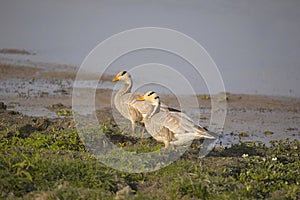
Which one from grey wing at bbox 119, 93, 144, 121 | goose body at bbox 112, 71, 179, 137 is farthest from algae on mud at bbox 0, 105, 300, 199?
grey wing at bbox 119, 93, 144, 121

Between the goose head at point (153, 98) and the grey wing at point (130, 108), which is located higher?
the goose head at point (153, 98)

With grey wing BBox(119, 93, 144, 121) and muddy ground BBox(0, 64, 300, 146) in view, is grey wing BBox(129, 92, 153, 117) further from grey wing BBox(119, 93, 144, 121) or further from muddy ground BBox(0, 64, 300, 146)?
muddy ground BBox(0, 64, 300, 146)

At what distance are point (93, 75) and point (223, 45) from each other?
6.20m

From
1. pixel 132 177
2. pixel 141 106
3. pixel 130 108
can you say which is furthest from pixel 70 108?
pixel 132 177

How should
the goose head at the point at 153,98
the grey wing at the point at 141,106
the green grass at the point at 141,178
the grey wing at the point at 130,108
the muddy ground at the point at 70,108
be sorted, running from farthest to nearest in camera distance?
the muddy ground at the point at 70,108
the grey wing at the point at 130,108
the grey wing at the point at 141,106
the goose head at the point at 153,98
the green grass at the point at 141,178

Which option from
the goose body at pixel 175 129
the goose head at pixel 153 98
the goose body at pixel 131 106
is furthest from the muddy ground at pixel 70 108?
the goose body at pixel 175 129

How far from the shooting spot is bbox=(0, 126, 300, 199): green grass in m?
5.21

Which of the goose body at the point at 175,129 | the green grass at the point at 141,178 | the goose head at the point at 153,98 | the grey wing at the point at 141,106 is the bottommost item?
the green grass at the point at 141,178

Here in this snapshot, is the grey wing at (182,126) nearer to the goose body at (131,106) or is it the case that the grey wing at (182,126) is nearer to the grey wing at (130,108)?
the goose body at (131,106)

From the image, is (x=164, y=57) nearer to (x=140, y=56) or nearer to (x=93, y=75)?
(x=140, y=56)

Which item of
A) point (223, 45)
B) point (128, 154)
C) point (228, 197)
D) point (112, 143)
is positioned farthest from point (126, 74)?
point (223, 45)

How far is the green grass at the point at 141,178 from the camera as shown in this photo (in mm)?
5215

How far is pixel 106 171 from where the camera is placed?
572 cm

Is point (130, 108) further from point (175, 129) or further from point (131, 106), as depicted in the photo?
point (175, 129)
